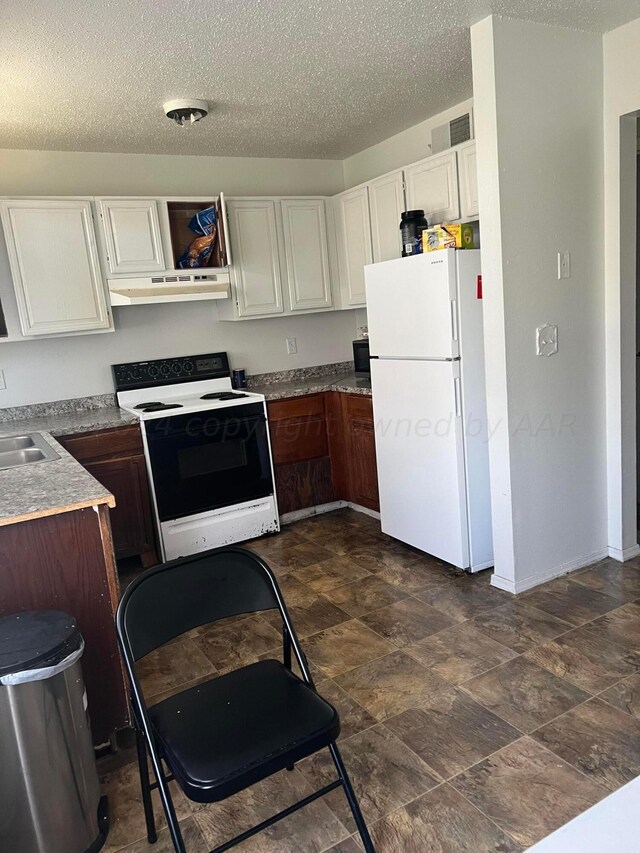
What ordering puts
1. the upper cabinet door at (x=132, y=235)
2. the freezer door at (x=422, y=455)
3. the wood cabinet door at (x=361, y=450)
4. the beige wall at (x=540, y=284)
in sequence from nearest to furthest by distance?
1. the beige wall at (x=540, y=284)
2. the freezer door at (x=422, y=455)
3. the upper cabinet door at (x=132, y=235)
4. the wood cabinet door at (x=361, y=450)

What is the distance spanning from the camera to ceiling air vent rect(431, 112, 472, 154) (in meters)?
3.34

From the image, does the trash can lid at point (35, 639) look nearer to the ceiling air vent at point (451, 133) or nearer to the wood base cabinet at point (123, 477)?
the wood base cabinet at point (123, 477)

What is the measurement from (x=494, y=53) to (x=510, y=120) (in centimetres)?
26

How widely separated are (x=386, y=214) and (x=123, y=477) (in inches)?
86.9

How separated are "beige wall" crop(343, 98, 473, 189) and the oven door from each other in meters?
1.83

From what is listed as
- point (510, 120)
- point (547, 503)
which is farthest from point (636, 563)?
point (510, 120)

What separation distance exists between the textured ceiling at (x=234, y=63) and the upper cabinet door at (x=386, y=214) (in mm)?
356

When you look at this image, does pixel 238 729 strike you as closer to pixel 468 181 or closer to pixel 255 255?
pixel 468 181

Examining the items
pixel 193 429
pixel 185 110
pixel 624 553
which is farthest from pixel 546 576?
pixel 185 110

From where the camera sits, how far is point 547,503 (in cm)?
292

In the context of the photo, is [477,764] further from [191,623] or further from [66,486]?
[66,486]

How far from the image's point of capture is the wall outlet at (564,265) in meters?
2.79

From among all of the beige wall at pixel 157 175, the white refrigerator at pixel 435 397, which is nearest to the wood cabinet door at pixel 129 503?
the white refrigerator at pixel 435 397

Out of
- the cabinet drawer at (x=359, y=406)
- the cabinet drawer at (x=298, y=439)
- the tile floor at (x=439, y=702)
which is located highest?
the cabinet drawer at (x=359, y=406)
